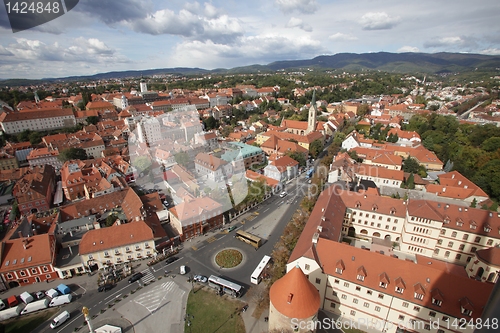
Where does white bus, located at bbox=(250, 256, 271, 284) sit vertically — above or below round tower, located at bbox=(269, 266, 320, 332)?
below

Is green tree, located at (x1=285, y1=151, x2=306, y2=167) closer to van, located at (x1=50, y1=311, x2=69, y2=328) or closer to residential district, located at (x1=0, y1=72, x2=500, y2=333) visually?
residential district, located at (x1=0, y1=72, x2=500, y2=333)

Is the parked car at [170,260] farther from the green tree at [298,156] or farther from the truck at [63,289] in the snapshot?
the green tree at [298,156]

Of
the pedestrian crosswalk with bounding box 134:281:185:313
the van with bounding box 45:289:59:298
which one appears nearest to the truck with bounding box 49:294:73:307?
the van with bounding box 45:289:59:298

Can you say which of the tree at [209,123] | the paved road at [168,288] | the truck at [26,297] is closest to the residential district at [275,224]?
the truck at [26,297]

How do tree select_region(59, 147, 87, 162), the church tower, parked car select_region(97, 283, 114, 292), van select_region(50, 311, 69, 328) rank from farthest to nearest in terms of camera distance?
the church tower, tree select_region(59, 147, 87, 162), parked car select_region(97, 283, 114, 292), van select_region(50, 311, 69, 328)

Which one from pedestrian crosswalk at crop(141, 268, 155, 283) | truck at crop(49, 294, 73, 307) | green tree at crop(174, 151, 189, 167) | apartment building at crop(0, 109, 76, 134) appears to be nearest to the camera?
truck at crop(49, 294, 73, 307)

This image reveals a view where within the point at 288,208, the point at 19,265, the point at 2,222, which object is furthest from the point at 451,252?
the point at 2,222
